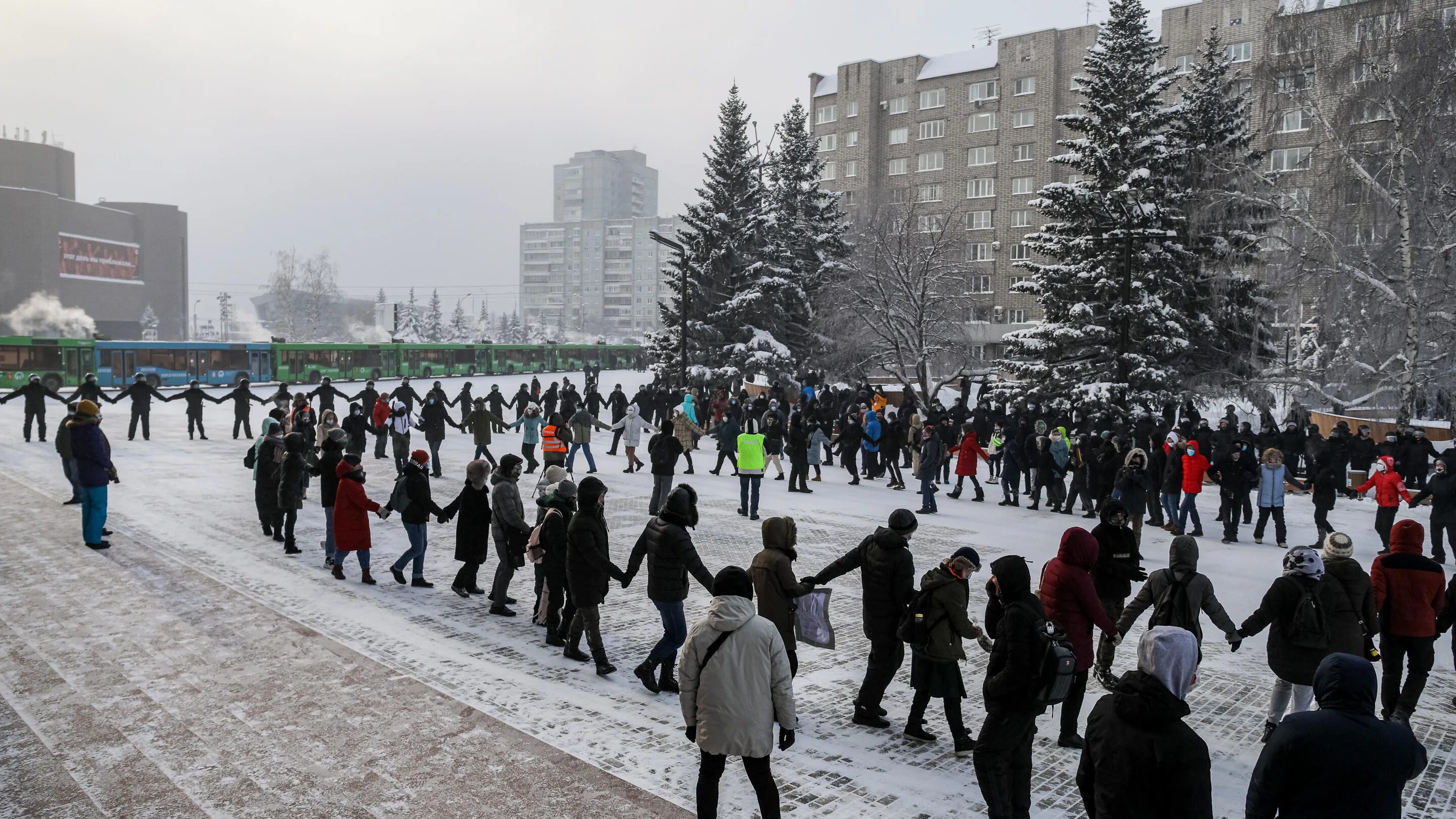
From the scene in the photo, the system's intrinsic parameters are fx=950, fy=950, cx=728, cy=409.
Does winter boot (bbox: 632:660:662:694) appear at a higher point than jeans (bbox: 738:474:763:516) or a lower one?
lower

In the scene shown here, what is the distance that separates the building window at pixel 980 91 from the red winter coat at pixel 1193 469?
5968cm

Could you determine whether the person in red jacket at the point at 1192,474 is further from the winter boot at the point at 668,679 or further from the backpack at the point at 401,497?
the backpack at the point at 401,497

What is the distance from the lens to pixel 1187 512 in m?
14.2

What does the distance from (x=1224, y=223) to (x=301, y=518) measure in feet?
73.3

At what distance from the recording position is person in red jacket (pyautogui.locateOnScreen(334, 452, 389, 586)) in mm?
10008

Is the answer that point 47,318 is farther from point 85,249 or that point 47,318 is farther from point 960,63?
point 960,63

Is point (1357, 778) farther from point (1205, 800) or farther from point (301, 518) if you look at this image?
point (301, 518)

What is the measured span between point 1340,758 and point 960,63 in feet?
242

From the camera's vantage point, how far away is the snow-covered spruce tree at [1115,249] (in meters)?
25.1

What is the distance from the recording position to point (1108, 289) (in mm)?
25562

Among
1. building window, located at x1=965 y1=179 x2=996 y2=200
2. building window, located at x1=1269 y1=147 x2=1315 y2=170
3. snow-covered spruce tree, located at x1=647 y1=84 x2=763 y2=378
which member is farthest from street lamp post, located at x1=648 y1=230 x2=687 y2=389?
building window, located at x1=965 y1=179 x2=996 y2=200

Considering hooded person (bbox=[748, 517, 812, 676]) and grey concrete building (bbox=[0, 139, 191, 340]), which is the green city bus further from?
grey concrete building (bbox=[0, 139, 191, 340])

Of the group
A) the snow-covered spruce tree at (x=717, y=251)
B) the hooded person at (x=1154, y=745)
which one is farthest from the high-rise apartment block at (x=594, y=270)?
the hooded person at (x=1154, y=745)

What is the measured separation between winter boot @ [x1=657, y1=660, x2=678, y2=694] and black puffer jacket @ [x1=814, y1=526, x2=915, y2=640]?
1585mm
